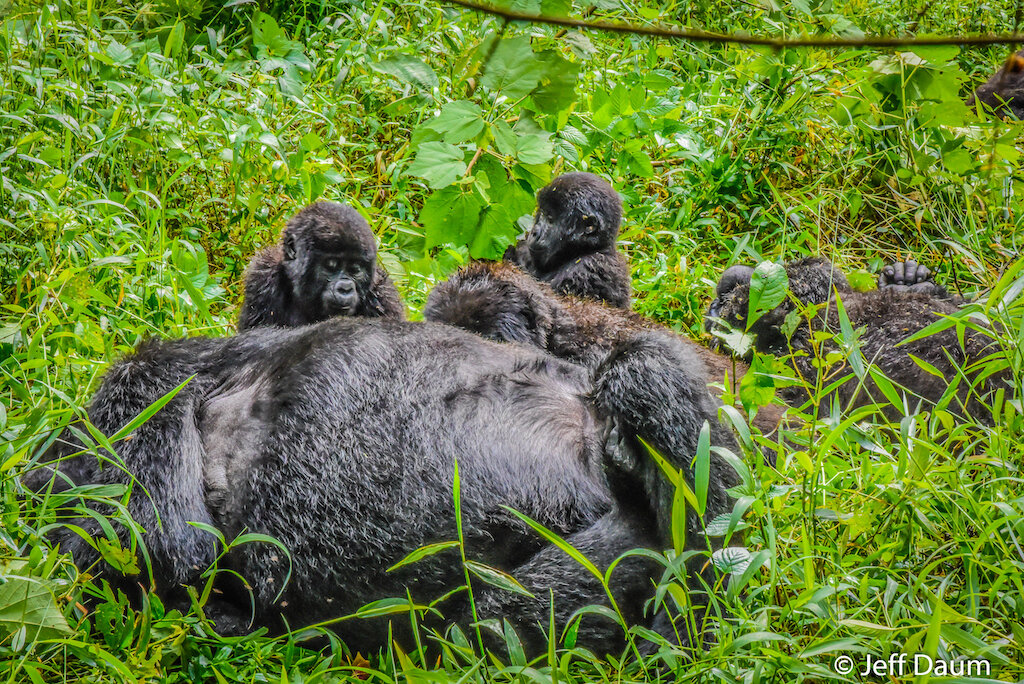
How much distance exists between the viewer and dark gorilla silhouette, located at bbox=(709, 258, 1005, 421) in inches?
143

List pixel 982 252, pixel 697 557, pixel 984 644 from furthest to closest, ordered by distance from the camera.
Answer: pixel 982 252 < pixel 697 557 < pixel 984 644

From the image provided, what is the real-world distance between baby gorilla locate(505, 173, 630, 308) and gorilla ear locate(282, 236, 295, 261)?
105cm

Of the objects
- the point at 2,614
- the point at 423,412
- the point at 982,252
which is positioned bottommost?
the point at 2,614

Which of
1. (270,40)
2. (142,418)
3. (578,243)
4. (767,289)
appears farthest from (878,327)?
(270,40)

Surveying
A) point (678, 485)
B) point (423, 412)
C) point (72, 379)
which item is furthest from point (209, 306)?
point (678, 485)

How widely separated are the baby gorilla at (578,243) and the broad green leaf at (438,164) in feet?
4.03

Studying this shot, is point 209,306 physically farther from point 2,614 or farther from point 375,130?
point 2,614

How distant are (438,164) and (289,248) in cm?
121

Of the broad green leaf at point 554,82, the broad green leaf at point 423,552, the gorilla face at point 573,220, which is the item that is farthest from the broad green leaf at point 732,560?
the gorilla face at point 573,220

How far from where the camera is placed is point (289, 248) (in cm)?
415

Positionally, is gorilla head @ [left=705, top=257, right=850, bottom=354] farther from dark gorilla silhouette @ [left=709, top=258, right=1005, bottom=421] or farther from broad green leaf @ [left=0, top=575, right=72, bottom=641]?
broad green leaf @ [left=0, top=575, right=72, bottom=641]

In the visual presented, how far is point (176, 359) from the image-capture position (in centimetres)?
269

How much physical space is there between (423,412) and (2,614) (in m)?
1.04

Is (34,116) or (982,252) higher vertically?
(982,252)
